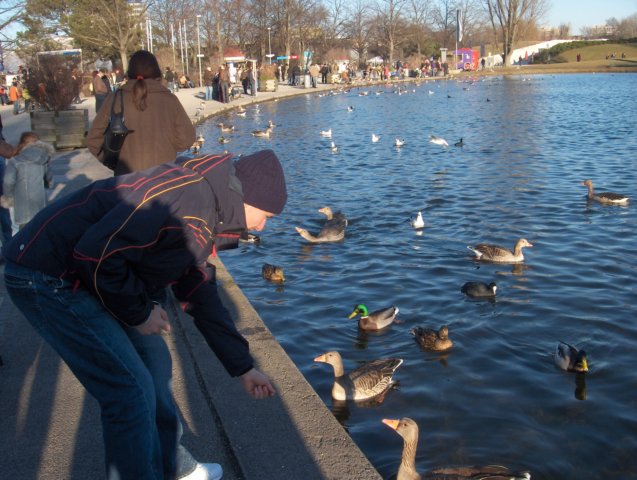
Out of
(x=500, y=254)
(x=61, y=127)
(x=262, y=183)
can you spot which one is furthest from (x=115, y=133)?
(x=61, y=127)

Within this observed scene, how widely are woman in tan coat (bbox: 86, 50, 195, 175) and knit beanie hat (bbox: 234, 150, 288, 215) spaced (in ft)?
9.39

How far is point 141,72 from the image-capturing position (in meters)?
5.52

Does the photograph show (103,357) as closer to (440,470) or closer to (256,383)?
(256,383)

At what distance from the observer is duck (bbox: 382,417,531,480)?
4641 mm

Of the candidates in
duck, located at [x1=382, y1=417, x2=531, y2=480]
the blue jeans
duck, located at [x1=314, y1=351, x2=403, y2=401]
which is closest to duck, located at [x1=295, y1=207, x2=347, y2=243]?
duck, located at [x1=314, y1=351, x2=403, y2=401]

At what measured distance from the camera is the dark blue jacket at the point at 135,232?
2.50 metres

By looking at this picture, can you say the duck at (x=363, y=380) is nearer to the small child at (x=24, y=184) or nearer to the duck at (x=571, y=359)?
the duck at (x=571, y=359)

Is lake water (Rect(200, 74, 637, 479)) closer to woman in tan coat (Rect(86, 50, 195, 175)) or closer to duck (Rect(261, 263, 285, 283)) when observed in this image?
duck (Rect(261, 263, 285, 283))

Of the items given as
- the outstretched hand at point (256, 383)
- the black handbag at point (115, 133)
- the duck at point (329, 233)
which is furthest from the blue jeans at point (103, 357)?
the duck at point (329, 233)

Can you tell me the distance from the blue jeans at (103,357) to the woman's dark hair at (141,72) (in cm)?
307

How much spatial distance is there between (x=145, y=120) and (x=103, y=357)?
333 cm

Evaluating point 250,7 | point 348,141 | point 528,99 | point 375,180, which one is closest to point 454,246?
point 375,180

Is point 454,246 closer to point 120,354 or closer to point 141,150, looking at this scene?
point 141,150

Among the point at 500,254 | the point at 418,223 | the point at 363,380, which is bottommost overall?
the point at 363,380
